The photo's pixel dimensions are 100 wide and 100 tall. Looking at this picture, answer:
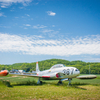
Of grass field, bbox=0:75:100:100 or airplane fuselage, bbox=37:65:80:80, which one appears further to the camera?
airplane fuselage, bbox=37:65:80:80

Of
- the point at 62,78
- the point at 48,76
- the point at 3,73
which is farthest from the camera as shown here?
the point at 48,76

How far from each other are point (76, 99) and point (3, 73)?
9.48 metres

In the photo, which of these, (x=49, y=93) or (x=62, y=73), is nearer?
(x=49, y=93)

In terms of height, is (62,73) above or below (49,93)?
above

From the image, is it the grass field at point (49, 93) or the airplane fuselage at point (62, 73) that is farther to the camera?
the airplane fuselage at point (62, 73)

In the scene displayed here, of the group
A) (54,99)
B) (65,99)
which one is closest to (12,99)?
(54,99)

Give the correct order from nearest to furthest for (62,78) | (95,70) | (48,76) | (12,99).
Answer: (12,99) < (62,78) < (48,76) < (95,70)

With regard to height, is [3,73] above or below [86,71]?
above

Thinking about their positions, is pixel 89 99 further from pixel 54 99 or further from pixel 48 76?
pixel 48 76

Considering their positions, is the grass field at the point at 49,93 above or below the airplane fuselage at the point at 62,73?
below

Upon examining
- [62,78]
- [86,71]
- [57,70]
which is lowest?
[86,71]

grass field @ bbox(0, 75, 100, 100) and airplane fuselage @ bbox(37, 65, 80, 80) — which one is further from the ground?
airplane fuselage @ bbox(37, 65, 80, 80)

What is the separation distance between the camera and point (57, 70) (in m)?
15.1

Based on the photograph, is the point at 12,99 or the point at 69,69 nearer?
the point at 12,99
